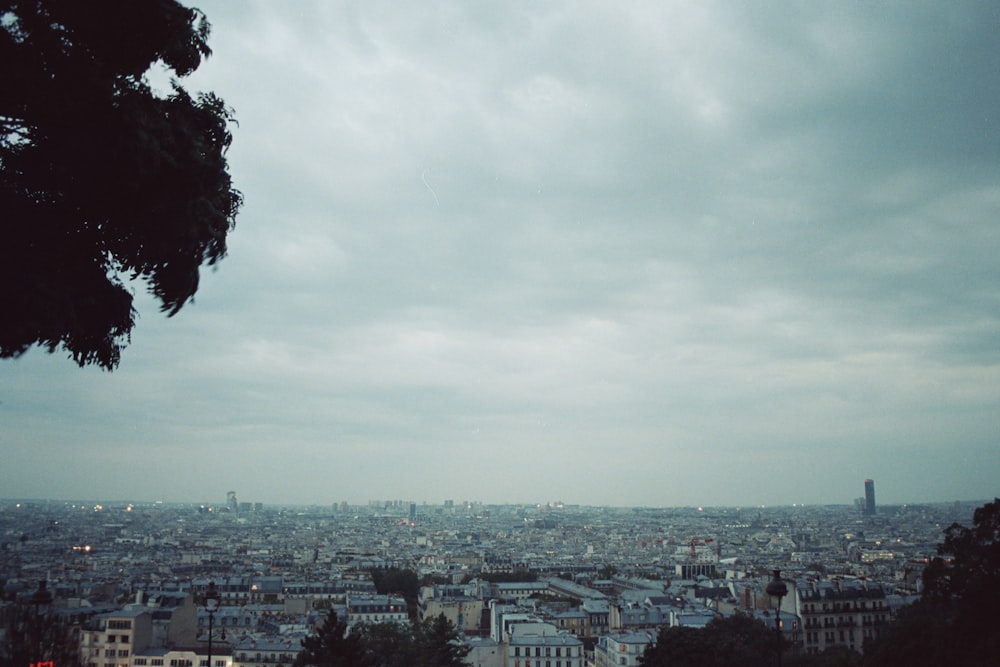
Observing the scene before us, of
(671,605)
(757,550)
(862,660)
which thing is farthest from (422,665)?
(757,550)

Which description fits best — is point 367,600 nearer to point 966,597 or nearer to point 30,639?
point 30,639

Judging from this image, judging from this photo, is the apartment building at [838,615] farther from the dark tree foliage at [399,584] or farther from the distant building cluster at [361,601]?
the dark tree foliage at [399,584]

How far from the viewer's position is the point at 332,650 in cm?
3183

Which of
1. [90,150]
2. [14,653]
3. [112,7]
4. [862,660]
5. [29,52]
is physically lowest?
[862,660]

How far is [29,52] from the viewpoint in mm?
5668

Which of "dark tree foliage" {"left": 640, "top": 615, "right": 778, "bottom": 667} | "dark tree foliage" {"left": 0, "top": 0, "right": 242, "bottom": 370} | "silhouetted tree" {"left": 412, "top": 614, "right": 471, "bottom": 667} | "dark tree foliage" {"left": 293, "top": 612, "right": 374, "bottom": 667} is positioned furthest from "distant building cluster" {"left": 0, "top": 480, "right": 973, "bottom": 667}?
"dark tree foliage" {"left": 0, "top": 0, "right": 242, "bottom": 370}

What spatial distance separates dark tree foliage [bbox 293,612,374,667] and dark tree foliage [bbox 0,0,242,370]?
26867 mm

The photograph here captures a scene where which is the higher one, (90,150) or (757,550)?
(90,150)

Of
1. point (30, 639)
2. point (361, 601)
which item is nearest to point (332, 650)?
point (30, 639)

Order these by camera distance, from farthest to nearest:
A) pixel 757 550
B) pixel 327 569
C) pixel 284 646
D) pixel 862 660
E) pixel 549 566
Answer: pixel 757 550
pixel 549 566
pixel 327 569
pixel 284 646
pixel 862 660

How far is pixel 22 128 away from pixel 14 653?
14.3m

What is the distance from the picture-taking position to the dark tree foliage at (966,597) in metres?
22.4

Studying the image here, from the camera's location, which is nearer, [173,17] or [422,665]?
[173,17]

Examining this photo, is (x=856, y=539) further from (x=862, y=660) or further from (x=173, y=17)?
(x=173, y=17)
